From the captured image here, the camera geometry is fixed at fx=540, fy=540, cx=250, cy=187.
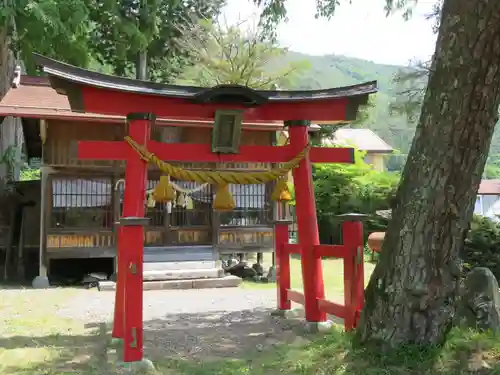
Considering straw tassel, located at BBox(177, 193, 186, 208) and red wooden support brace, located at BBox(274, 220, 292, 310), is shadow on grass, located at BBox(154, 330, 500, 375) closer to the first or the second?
red wooden support brace, located at BBox(274, 220, 292, 310)

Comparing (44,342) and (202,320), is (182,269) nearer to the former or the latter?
(202,320)

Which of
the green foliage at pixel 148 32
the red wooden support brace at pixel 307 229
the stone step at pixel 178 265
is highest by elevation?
the green foliage at pixel 148 32

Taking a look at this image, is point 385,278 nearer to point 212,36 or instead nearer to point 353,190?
point 353,190

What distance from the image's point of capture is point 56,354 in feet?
20.5

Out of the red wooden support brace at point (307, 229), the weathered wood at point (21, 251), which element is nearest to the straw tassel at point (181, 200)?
the weathered wood at point (21, 251)

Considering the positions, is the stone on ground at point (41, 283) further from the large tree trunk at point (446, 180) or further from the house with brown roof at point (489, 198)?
the house with brown roof at point (489, 198)

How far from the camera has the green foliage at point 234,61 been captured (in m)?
25.0

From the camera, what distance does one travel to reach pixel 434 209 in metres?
4.69

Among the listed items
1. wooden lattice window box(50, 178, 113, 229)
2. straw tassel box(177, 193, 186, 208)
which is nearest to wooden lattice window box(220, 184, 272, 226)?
straw tassel box(177, 193, 186, 208)

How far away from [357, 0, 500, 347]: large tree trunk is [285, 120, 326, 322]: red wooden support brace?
7.93ft

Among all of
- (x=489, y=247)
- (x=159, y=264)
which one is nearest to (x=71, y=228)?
(x=159, y=264)

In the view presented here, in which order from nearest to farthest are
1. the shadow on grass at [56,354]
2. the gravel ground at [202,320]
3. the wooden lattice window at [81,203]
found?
the shadow on grass at [56,354]
the gravel ground at [202,320]
the wooden lattice window at [81,203]

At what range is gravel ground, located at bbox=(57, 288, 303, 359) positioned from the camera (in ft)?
21.5

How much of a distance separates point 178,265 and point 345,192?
9.37 m
